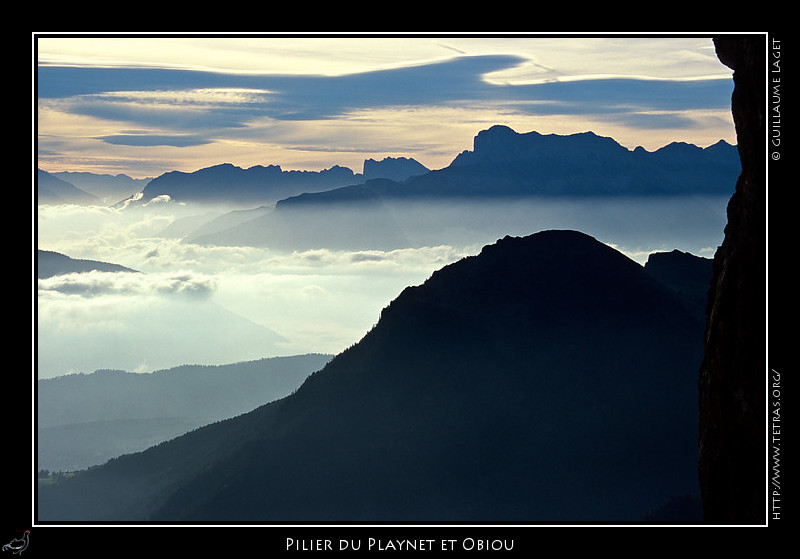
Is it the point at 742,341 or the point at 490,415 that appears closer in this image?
the point at 742,341

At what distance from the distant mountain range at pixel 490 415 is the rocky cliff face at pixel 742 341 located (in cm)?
5614

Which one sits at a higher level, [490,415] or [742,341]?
[742,341]

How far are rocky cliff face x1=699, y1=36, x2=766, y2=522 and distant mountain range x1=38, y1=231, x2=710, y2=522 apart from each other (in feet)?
184

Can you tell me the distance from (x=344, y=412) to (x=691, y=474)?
43108 mm

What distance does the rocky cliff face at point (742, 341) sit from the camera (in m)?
35.0

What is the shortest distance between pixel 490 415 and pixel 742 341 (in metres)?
73.5

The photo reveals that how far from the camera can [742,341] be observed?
37.1 m

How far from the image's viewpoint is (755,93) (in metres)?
35.5

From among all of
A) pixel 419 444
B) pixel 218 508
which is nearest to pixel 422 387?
pixel 419 444

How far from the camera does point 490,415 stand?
109 m

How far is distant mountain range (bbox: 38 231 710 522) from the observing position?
100625mm
